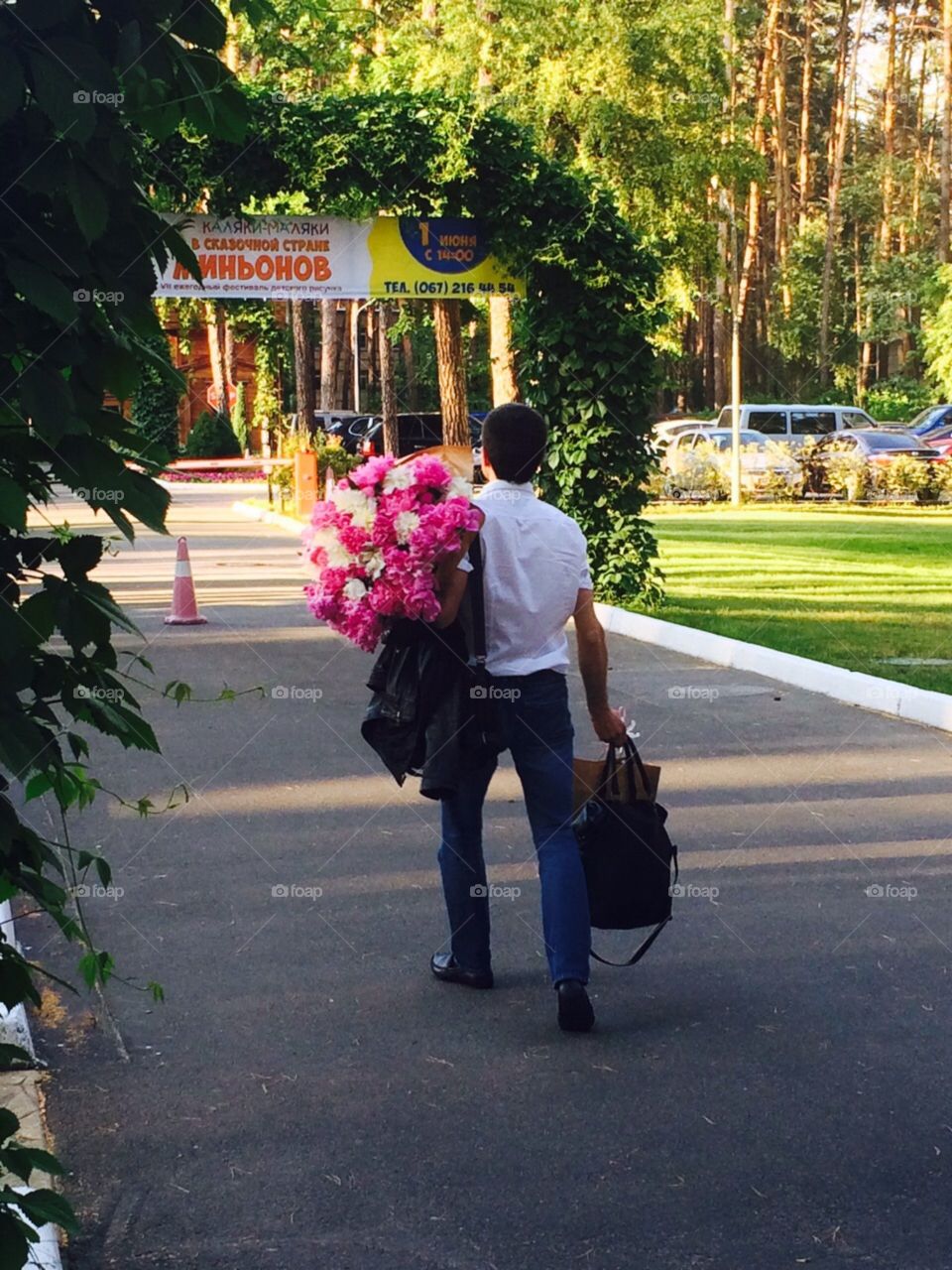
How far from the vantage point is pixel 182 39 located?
2.58 m

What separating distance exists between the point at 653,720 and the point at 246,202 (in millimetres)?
8525

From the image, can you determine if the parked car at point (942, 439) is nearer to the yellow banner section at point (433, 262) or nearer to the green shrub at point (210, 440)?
the yellow banner section at point (433, 262)

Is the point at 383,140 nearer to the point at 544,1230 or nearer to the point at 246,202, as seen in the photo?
the point at 246,202

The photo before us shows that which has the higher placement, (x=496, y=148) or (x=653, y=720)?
(x=496, y=148)

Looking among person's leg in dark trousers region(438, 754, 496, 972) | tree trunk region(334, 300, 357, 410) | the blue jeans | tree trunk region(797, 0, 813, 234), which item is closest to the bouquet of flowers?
the blue jeans

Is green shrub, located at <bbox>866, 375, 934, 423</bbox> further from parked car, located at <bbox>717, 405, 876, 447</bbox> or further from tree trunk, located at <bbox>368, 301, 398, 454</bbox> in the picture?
tree trunk, located at <bbox>368, 301, 398, 454</bbox>

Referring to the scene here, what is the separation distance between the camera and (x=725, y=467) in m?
35.0

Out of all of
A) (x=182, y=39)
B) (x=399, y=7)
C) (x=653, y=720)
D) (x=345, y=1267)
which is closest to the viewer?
(x=182, y=39)

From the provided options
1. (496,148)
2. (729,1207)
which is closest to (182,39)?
(729,1207)

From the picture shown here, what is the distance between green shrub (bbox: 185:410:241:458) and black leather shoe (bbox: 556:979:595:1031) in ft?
171

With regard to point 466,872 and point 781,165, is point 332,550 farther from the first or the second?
point 781,165

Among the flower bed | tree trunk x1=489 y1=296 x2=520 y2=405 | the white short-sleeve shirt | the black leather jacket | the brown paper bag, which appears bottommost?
the flower bed

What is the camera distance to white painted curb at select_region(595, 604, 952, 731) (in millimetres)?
10992

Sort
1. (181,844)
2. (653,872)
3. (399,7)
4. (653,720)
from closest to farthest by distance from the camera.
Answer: (653,872), (181,844), (653,720), (399,7)
